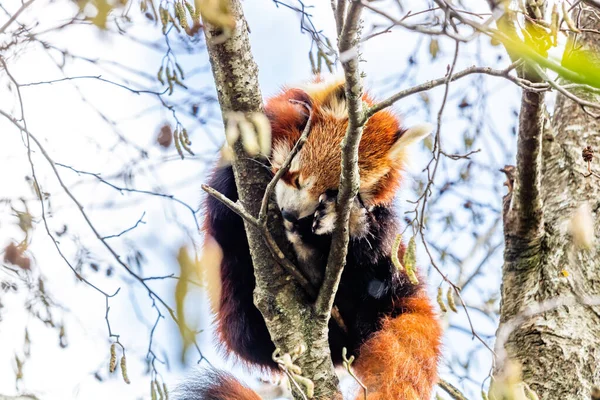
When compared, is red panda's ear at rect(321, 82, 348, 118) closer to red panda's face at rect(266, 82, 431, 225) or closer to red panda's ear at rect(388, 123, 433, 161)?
red panda's face at rect(266, 82, 431, 225)

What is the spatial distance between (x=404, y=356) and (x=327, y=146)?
46.1 inches

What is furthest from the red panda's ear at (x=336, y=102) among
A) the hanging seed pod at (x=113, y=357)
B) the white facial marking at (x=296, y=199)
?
the hanging seed pod at (x=113, y=357)

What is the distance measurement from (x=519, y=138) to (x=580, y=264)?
69 centimetres

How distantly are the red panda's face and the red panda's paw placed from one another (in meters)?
0.04

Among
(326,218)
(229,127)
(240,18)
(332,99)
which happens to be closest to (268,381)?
(326,218)

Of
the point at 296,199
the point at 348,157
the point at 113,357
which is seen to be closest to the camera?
the point at 348,157

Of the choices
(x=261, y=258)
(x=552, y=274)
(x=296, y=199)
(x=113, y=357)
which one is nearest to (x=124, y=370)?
(x=113, y=357)

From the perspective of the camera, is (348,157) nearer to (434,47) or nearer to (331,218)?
(331,218)

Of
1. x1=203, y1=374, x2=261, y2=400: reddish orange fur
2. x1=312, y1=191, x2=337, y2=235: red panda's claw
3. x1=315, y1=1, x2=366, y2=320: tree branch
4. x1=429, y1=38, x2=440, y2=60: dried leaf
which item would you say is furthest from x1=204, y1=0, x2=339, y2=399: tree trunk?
x1=429, y1=38, x2=440, y2=60: dried leaf

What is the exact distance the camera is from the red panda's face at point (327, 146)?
314 centimetres

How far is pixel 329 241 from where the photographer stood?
3.11 m

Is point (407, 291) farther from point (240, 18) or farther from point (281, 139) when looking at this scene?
point (240, 18)

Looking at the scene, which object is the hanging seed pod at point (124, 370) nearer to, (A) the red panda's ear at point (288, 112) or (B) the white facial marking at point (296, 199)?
(B) the white facial marking at point (296, 199)

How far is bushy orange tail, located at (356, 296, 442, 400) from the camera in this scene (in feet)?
9.05
